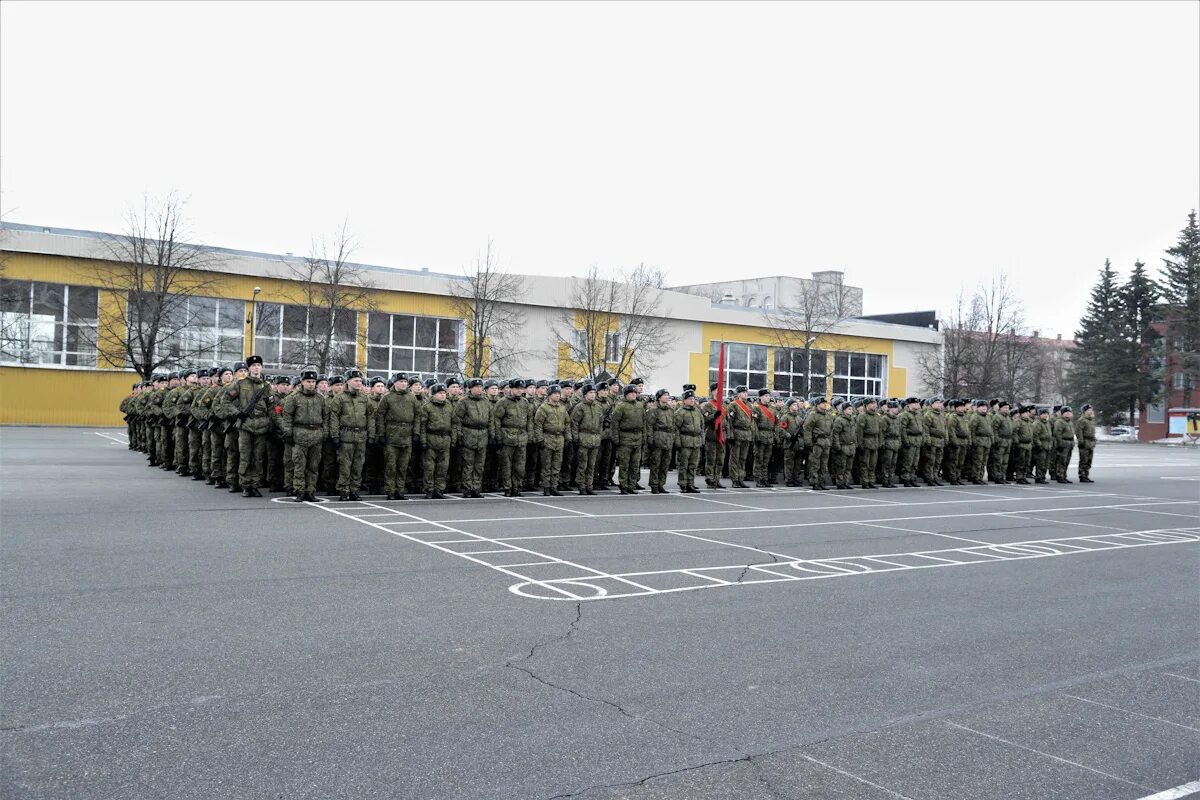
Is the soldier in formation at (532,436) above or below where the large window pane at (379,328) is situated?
below

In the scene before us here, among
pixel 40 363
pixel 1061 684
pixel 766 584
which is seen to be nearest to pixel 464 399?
pixel 766 584

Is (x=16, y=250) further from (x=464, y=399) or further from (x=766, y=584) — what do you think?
(x=766, y=584)

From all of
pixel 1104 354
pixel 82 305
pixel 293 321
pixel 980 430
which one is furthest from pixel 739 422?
pixel 1104 354

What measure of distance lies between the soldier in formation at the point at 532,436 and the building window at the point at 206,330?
20.1m

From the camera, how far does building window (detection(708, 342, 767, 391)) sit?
60.7 m

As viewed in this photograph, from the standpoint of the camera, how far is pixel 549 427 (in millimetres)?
18234

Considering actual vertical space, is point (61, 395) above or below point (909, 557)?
above

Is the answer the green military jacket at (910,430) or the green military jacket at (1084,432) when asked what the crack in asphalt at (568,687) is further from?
the green military jacket at (1084,432)

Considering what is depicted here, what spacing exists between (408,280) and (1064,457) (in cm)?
3309

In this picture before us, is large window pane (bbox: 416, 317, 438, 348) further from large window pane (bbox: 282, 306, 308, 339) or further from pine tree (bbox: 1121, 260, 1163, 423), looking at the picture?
pine tree (bbox: 1121, 260, 1163, 423)

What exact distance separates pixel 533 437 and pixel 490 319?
110 ft

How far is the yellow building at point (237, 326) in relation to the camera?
43.2 meters

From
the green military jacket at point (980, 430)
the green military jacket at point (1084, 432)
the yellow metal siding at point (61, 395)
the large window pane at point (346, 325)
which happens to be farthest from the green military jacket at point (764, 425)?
the yellow metal siding at point (61, 395)

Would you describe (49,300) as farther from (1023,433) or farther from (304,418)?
(1023,433)
